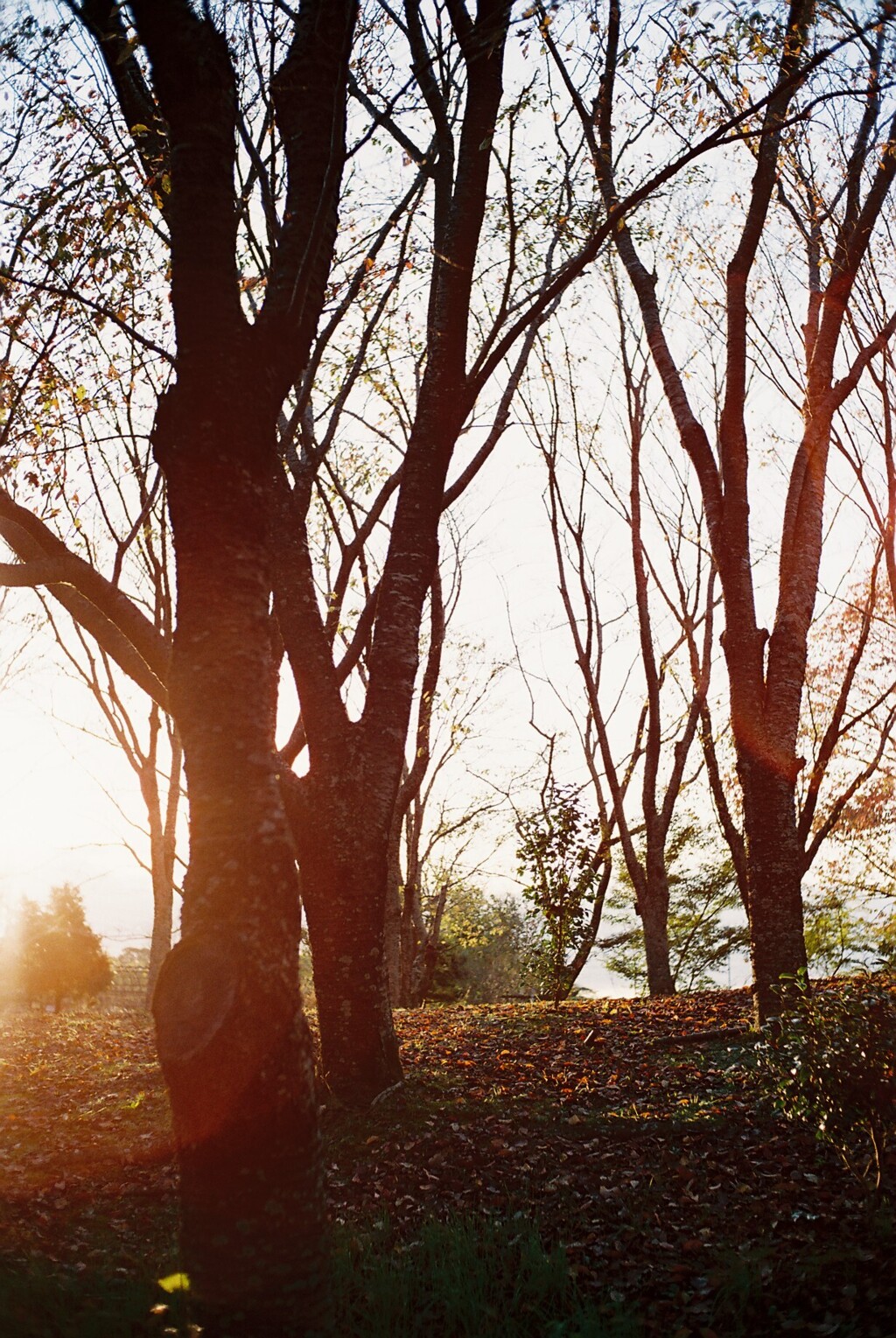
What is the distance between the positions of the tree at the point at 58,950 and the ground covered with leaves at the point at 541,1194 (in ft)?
45.0

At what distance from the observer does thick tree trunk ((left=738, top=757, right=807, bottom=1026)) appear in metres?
7.32

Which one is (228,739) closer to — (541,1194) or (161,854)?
(541,1194)

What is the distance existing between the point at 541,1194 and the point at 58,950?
18914 mm

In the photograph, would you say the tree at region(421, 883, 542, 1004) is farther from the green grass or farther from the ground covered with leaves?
the green grass

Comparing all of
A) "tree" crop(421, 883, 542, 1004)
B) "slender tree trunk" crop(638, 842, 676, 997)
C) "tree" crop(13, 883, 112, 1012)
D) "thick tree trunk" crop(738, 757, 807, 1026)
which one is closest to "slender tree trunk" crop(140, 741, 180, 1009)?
"tree" crop(421, 883, 542, 1004)

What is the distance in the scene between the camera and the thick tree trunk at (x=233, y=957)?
3082 mm

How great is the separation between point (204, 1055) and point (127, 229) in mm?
6738

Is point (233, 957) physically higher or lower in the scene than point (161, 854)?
lower

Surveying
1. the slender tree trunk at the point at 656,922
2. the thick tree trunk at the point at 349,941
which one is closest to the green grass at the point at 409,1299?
the thick tree trunk at the point at 349,941

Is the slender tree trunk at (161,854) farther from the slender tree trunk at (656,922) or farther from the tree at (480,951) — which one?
the slender tree trunk at (656,922)

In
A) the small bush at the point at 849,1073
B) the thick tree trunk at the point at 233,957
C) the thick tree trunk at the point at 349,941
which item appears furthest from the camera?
the thick tree trunk at the point at 349,941

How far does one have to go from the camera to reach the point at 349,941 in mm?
6273

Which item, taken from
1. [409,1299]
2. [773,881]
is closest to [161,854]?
[773,881]

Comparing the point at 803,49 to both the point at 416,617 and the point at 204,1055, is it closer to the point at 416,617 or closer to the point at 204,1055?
the point at 416,617
